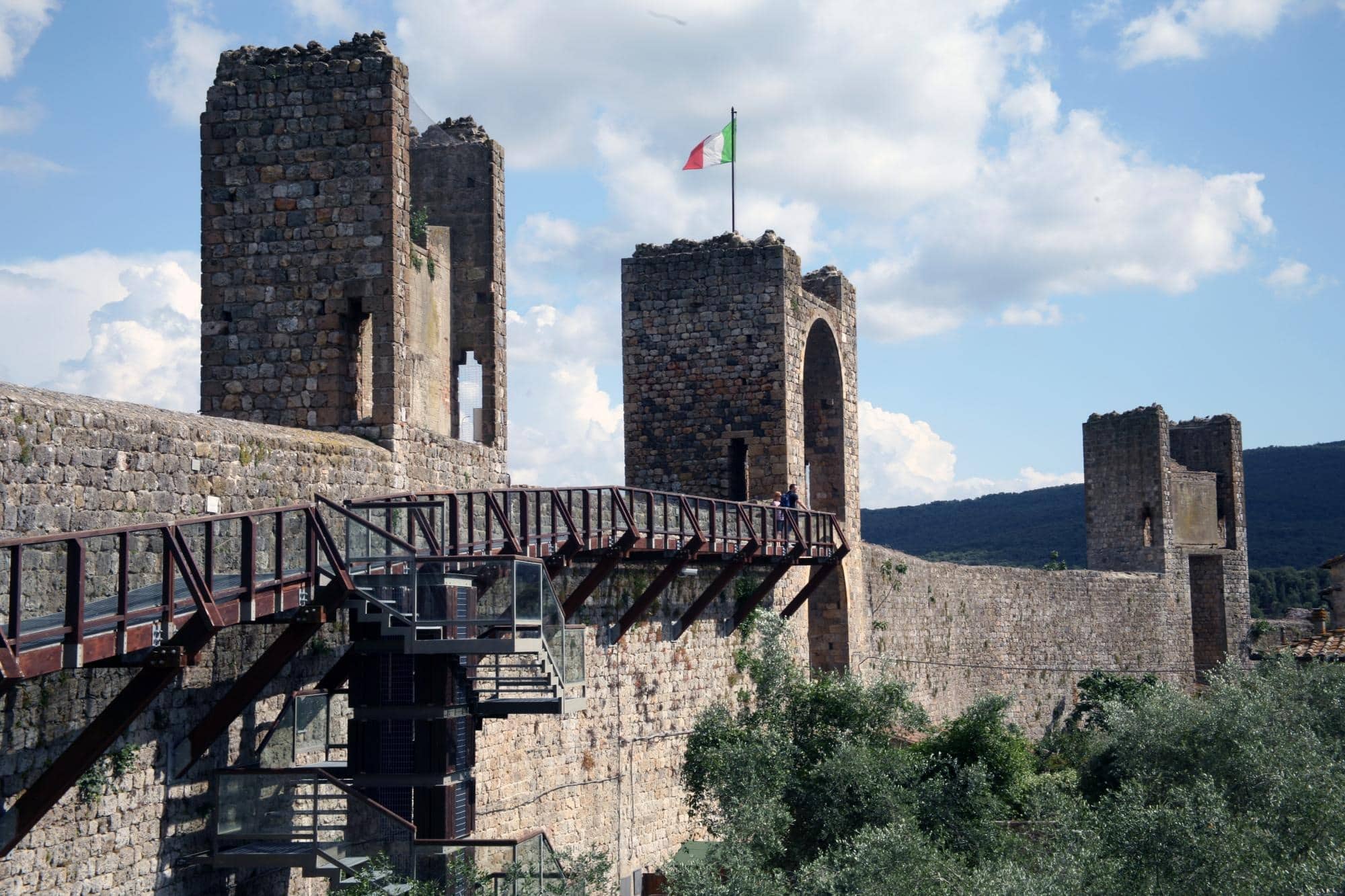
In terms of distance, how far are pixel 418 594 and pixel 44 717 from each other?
296 centimetres

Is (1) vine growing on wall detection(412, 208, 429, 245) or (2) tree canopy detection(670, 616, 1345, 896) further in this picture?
(1) vine growing on wall detection(412, 208, 429, 245)

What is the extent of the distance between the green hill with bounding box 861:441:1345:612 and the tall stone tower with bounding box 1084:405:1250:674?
128 ft

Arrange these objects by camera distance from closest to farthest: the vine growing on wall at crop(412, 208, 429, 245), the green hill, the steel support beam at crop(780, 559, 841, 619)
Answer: the vine growing on wall at crop(412, 208, 429, 245) → the steel support beam at crop(780, 559, 841, 619) → the green hill

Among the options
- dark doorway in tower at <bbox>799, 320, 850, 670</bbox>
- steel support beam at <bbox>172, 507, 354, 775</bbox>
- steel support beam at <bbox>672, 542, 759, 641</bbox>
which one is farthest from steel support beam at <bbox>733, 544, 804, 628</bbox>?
steel support beam at <bbox>172, 507, 354, 775</bbox>

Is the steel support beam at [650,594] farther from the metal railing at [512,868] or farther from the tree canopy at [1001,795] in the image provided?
the metal railing at [512,868]

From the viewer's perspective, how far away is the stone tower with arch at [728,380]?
26438 mm

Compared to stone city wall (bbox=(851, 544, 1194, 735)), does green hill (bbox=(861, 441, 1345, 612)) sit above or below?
above

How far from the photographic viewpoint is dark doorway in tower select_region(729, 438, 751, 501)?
26.7 meters

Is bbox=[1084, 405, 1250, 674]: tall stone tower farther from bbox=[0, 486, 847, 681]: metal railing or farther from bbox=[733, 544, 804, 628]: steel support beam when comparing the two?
bbox=[0, 486, 847, 681]: metal railing

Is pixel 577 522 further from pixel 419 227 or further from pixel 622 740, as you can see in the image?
pixel 419 227

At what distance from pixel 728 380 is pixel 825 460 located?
2944mm

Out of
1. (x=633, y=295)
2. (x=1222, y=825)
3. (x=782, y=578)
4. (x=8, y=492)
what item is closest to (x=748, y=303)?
(x=633, y=295)

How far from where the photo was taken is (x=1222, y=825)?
16188 millimetres

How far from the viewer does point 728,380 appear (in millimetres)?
26797
